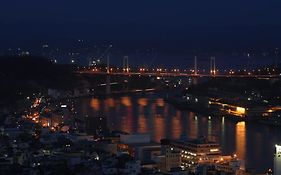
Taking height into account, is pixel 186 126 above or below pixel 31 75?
below

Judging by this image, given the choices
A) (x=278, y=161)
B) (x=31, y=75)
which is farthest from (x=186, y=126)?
(x=31, y=75)

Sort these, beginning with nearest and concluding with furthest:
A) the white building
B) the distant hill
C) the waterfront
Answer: the white building, the waterfront, the distant hill

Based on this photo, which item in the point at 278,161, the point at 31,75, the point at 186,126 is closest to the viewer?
the point at 278,161

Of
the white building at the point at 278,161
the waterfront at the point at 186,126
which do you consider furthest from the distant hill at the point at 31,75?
the white building at the point at 278,161

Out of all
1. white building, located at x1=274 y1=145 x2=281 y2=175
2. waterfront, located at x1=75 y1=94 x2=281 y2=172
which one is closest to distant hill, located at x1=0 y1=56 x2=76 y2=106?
waterfront, located at x1=75 y1=94 x2=281 y2=172

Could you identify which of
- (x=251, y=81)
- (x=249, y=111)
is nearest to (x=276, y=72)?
(x=251, y=81)

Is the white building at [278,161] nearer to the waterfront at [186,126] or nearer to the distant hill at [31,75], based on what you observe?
the waterfront at [186,126]

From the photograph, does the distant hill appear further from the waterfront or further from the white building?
the white building

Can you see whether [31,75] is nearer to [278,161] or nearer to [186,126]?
[186,126]
